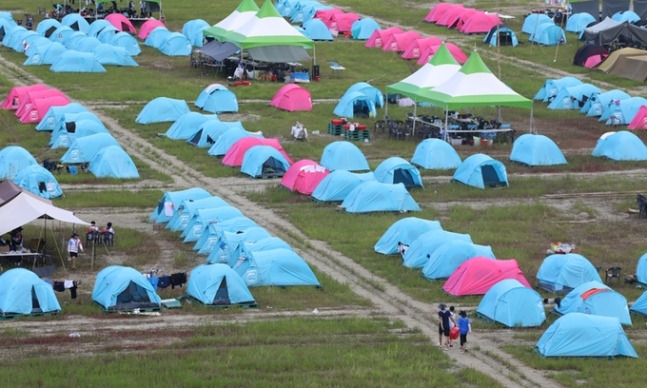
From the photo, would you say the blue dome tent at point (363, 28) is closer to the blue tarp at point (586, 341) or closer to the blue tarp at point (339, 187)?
the blue tarp at point (339, 187)

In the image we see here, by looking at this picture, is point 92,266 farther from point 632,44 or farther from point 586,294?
point 632,44

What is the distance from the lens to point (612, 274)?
35812 millimetres

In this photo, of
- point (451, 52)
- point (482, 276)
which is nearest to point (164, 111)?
point (451, 52)

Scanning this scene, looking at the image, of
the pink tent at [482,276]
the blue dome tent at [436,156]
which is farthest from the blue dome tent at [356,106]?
the pink tent at [482,276]

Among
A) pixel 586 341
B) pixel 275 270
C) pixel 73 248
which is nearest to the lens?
pixel 586 341

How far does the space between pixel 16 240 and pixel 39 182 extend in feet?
22.9

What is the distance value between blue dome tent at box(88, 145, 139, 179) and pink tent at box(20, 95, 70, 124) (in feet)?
28.4

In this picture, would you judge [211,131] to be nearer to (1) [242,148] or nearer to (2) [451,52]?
(1) [242,148]

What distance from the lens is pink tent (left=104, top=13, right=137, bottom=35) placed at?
2996 inches

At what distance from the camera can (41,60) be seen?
67.4 meters

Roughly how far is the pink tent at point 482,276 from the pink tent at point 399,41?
39814 mm

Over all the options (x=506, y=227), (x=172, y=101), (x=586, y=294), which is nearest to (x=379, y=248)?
(x=506, y=227)

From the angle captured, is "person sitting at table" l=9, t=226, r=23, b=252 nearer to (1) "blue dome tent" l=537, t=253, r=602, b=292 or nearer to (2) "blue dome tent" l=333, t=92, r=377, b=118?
(1) "blue dome tent" l=537, t=253, r=602, b=292

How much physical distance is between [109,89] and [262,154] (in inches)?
Answer: 666
